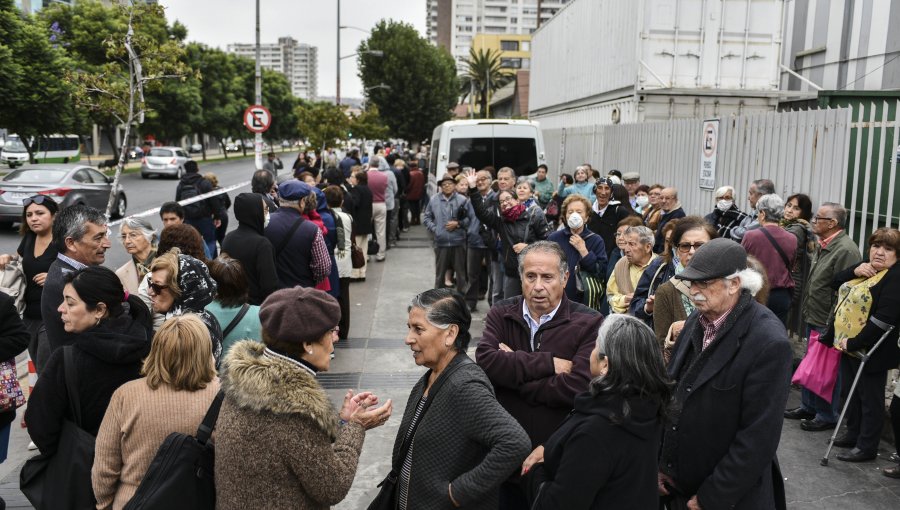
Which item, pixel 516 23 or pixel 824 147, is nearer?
pixel 824 147

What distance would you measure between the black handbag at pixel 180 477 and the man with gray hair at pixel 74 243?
198 centimetres

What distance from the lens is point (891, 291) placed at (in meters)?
5.32

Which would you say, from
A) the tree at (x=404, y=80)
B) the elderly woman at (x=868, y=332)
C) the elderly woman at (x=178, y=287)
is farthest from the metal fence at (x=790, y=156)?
the tree at (x=404, y=80)

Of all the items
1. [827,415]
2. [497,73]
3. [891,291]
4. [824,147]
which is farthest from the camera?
[497,73]

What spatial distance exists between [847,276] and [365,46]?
50.6m

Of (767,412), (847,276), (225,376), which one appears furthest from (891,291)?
(225,376)

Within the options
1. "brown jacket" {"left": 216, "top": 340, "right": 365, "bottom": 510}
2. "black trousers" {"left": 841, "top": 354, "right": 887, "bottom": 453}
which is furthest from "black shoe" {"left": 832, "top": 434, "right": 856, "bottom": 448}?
"brown jacket" {"left": 216, "top": 340, "right": 365, "bottom": 510}

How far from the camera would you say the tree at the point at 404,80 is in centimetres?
5084

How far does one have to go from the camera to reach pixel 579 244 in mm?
6723

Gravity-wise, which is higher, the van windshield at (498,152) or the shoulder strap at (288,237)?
the van windshield at (498,152)

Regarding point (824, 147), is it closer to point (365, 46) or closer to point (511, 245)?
point (511, 245)

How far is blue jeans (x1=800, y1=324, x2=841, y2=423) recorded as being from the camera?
20.4 ft

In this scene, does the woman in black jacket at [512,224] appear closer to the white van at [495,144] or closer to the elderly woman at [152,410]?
the elderly woman at [152,410]

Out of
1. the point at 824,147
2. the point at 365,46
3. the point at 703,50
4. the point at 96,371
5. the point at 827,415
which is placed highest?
the point at 365,46
